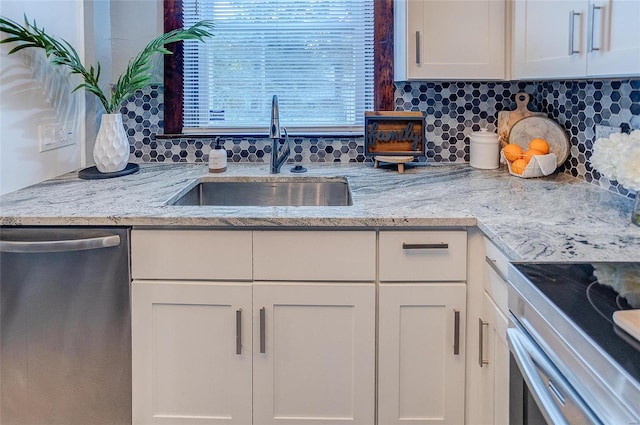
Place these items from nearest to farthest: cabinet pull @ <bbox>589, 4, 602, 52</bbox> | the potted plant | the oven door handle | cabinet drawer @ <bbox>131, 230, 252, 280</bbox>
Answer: the oven door handle
cabinet pull @ <bbox>589, 4, 602, 52</bbox>
cabinet drawer @ <bbox>131, 230, 252, 280</bbox>
the potted plant

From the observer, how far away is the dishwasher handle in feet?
5.09

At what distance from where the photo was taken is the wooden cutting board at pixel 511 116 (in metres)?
2.43

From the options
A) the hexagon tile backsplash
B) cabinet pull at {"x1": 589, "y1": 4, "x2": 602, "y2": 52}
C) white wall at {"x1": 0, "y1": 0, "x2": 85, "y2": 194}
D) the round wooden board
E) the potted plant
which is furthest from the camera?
the hexagon tile backsplash

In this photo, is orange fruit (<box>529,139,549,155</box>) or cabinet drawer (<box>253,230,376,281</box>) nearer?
cabinet drawer (<box>253,230,376,281</box>)

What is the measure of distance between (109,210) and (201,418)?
68 cm

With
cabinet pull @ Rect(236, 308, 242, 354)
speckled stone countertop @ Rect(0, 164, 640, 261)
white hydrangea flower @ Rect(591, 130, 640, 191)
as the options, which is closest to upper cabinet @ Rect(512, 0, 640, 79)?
white hydrangea flower @ Rect(591, 130, 640, 191)

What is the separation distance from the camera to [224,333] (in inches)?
64.1

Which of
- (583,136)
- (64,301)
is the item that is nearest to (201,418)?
(64,301)

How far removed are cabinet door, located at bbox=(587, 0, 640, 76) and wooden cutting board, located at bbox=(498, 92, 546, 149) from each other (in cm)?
89

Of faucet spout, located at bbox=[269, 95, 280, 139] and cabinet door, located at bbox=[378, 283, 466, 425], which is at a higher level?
faucet spout, located at bbox=[269, 95, 280, 139]

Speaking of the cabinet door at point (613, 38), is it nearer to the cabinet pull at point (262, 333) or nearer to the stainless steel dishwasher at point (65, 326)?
the cabinet pull at point (262, 333)

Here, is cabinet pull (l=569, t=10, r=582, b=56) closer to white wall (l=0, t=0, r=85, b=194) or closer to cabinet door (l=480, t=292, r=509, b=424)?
cabinet door (l=480, t=292, r=509, b=424)

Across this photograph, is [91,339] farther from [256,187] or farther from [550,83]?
[550,83]

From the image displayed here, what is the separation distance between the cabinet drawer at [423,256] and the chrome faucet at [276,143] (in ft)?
2.73
